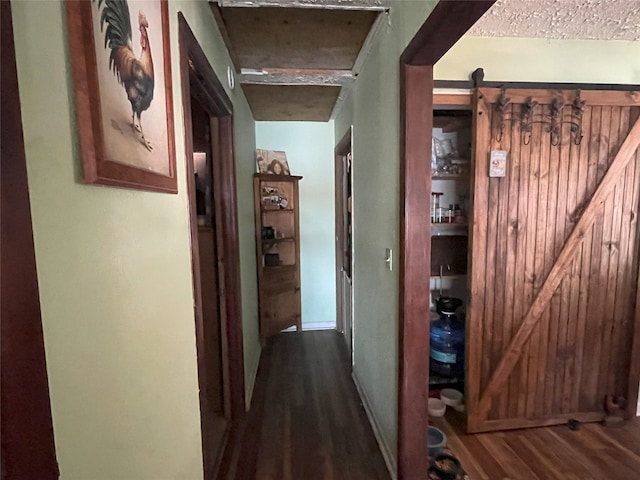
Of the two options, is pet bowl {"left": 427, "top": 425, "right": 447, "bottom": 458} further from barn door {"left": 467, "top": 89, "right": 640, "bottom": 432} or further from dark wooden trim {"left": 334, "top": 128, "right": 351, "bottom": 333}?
dark wooden trim {"left": 334, "top": 128, "right": 351, "bottom": 333}

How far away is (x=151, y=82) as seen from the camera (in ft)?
2.90

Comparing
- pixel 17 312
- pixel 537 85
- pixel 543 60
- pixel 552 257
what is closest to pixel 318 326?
pixel 552 257

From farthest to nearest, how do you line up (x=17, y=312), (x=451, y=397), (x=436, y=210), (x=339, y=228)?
(x=339, y=228), (x=436, y=210), (x=451, y=397), (x=17, y=312)

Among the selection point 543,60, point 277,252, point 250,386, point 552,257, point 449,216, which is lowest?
point 250,386

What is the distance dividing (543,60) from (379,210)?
4.70 ft

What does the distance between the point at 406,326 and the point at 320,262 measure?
246 centimetres

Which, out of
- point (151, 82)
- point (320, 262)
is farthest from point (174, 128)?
point (320, 262)

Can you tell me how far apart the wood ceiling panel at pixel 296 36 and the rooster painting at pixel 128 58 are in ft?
3.48

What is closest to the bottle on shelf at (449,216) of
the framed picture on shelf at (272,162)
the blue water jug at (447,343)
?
the blue water jug at (447,343)

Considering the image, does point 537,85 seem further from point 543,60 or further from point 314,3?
point 314,3

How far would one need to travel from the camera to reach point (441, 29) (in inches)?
44.1

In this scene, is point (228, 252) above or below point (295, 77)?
below

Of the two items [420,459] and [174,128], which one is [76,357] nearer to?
[174,128]

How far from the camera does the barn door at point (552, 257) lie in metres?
2.05
